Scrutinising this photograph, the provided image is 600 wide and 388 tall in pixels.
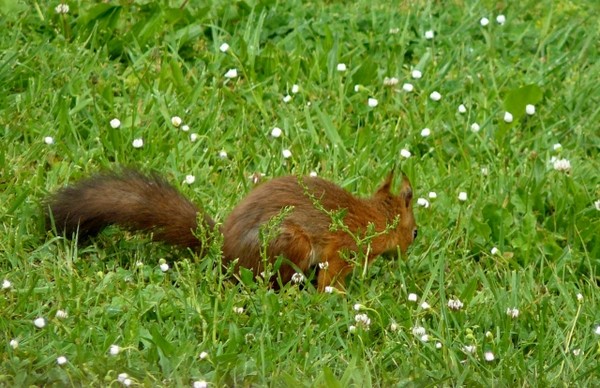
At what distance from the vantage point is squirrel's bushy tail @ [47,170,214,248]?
16.9 feet

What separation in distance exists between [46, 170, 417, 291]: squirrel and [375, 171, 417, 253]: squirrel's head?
116 millimetres

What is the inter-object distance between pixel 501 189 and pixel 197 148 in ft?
4.73

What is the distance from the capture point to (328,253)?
5.18 meters

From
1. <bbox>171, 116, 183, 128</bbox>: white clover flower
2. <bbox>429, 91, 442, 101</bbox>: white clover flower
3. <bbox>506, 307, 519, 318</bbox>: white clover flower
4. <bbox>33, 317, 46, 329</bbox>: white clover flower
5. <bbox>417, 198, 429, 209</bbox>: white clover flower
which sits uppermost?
<bbox>33, 317, 46, 329</bbox>: white clover flower

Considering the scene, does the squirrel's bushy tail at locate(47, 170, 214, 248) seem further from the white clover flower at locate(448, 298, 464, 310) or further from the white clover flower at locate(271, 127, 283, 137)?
the white clover flower at locate(271, 127, 283, 137)

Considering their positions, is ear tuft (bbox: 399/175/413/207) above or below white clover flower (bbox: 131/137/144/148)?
below

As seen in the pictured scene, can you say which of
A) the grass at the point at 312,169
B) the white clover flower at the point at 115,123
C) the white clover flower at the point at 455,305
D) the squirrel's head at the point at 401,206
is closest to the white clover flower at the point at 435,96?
the grass at the point at 312,169

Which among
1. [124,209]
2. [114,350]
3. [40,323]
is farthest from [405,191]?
[40,323]

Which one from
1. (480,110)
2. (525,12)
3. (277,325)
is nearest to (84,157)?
(277,325)

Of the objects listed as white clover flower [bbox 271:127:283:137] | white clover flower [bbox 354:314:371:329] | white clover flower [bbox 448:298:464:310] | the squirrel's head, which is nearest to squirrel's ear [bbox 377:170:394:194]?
the squirrel's head

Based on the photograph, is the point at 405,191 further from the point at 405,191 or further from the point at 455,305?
the point at 455,305

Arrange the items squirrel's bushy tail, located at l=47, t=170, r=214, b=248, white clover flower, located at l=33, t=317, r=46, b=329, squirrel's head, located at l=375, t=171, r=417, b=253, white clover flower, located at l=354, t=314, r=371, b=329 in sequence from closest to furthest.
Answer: white clover flower, located at l=33, t=317, r=46, b=329 → white clover flower, located at l=354, t=314, r=371, b=329 → squirrel's bushy tail, located at l=47, t=170, r=214, b=248 → squirrel's head, located at l=375, t=171, r=417, b=253

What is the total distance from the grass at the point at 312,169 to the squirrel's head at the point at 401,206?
0.12 metres

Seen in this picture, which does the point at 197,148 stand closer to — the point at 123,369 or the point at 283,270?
the point at 283,270
